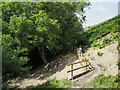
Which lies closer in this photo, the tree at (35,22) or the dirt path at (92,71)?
the dirt path at (92,71)

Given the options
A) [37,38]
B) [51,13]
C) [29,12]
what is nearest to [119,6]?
[51,13]

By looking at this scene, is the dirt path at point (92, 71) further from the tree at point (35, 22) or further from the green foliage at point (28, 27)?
the tree at point (35, 22)

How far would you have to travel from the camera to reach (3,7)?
39.0 feet

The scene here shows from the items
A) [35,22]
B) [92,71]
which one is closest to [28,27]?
[35,22]

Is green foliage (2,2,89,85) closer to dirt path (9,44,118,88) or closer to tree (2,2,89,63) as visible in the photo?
tree (2,2,89,63)

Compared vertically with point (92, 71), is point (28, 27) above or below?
above

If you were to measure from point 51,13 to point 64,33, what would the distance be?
4.01 m

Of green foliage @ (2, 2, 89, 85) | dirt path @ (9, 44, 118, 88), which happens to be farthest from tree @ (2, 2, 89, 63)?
dirt path @ (9, 44, 118, 88)

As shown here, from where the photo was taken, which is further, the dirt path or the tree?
the tree

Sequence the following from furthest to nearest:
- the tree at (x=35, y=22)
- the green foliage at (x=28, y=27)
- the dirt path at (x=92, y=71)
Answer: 1. the tree at (x=35, y=22)
2. the green foliage at (x=28, y=27)
3. the dirt path at (x=92, y=71)

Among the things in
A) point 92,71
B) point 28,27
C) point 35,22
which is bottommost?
point 92,71

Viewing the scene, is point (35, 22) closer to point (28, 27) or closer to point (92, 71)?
point (28, 27)

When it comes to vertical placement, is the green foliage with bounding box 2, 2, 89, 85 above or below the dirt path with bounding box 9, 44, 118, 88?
above

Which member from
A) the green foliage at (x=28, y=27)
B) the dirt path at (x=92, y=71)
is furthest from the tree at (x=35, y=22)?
the dirt path at (x=92, y=71)
